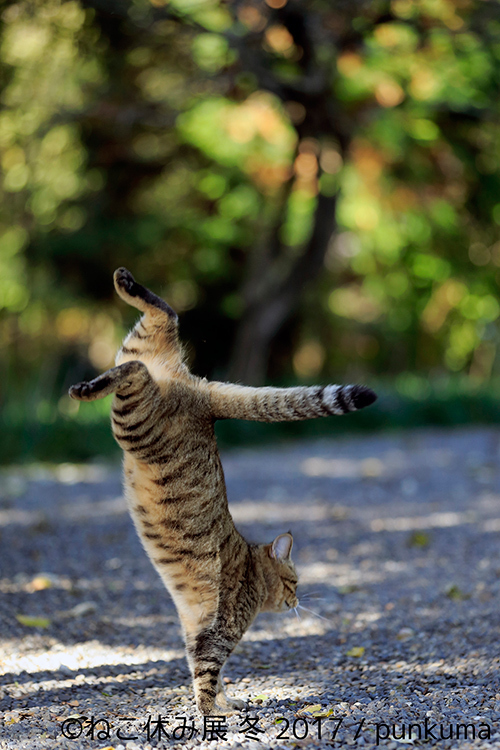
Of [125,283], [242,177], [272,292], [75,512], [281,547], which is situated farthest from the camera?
[242,177]

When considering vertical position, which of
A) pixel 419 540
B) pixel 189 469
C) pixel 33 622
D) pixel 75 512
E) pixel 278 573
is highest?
pixel 189 469

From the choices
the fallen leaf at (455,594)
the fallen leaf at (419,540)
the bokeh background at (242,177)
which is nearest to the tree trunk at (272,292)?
the bokeh background at (242,177)

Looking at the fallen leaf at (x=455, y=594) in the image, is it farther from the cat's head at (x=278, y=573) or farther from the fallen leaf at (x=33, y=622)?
the fallen leaf at (x=33, y=622)

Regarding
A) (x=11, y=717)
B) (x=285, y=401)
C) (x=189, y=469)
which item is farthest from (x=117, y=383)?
(x=11, y=717)

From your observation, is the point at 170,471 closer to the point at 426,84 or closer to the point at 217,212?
the point at 426,84

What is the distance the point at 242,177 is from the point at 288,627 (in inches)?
356

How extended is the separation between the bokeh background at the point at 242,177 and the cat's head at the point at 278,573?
552cm

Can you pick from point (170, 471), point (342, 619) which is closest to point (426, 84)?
point (342, 619)

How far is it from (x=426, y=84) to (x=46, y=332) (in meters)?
8.69

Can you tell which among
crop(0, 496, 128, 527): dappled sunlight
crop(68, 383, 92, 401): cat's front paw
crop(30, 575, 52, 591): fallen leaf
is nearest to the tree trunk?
crop(0, 496, 128, 527): dappled sunlight

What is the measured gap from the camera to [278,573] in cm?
282

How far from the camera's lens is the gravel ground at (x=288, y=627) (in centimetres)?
236

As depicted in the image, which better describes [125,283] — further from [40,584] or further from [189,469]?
[40,584]

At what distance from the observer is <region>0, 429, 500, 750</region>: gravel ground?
2.36 m
